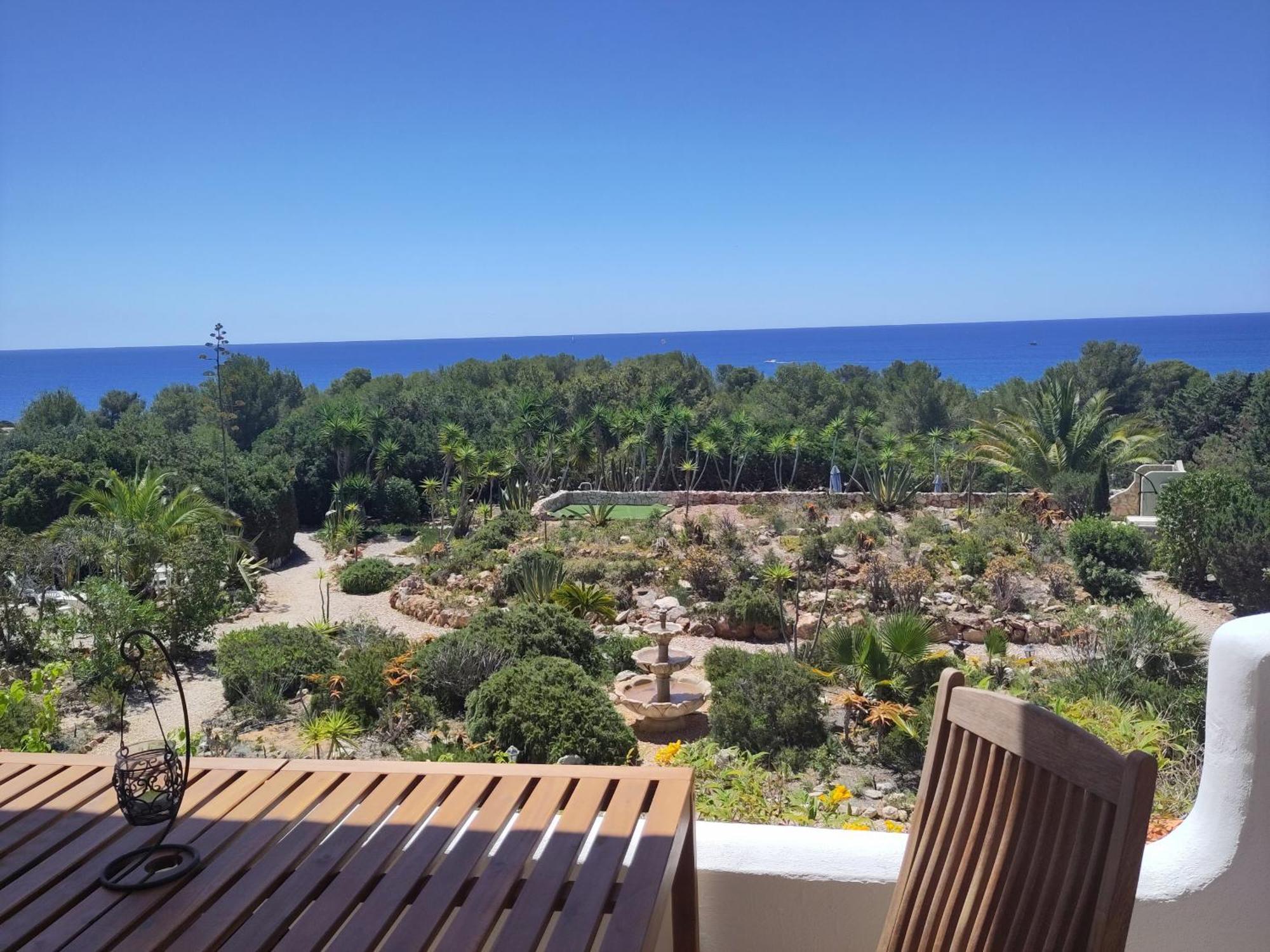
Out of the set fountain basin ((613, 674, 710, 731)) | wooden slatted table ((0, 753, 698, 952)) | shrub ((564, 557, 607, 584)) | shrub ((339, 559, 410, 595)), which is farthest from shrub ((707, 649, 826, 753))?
shrub ((339, 559, 410, 595))

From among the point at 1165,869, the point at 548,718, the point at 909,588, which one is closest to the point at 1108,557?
the point at 909,588

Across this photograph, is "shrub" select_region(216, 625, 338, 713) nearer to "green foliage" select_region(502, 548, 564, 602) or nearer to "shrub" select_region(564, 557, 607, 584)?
"green foliage" select_region(502, 548, 564, 602)

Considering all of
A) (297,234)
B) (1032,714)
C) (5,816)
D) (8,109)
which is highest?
(297,234)

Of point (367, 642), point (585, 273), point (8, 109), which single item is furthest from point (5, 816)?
point (585, 273)

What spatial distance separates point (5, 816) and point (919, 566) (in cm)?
1110

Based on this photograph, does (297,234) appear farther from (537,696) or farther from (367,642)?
(537,696)

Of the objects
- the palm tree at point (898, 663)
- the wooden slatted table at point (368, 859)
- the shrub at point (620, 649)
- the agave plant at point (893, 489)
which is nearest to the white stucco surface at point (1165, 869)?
the wooden slatted table at point (368, 859)

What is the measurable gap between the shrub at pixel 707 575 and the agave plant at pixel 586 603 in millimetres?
1401

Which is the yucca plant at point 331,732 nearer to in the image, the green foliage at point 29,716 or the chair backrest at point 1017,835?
the green foliage at point 29,716

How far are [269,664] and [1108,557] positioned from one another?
10219 millimetres

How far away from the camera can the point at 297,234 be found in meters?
36.7

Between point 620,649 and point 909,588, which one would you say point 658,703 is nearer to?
point 620,649

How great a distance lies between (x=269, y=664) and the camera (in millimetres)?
8289

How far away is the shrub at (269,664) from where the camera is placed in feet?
26.4
